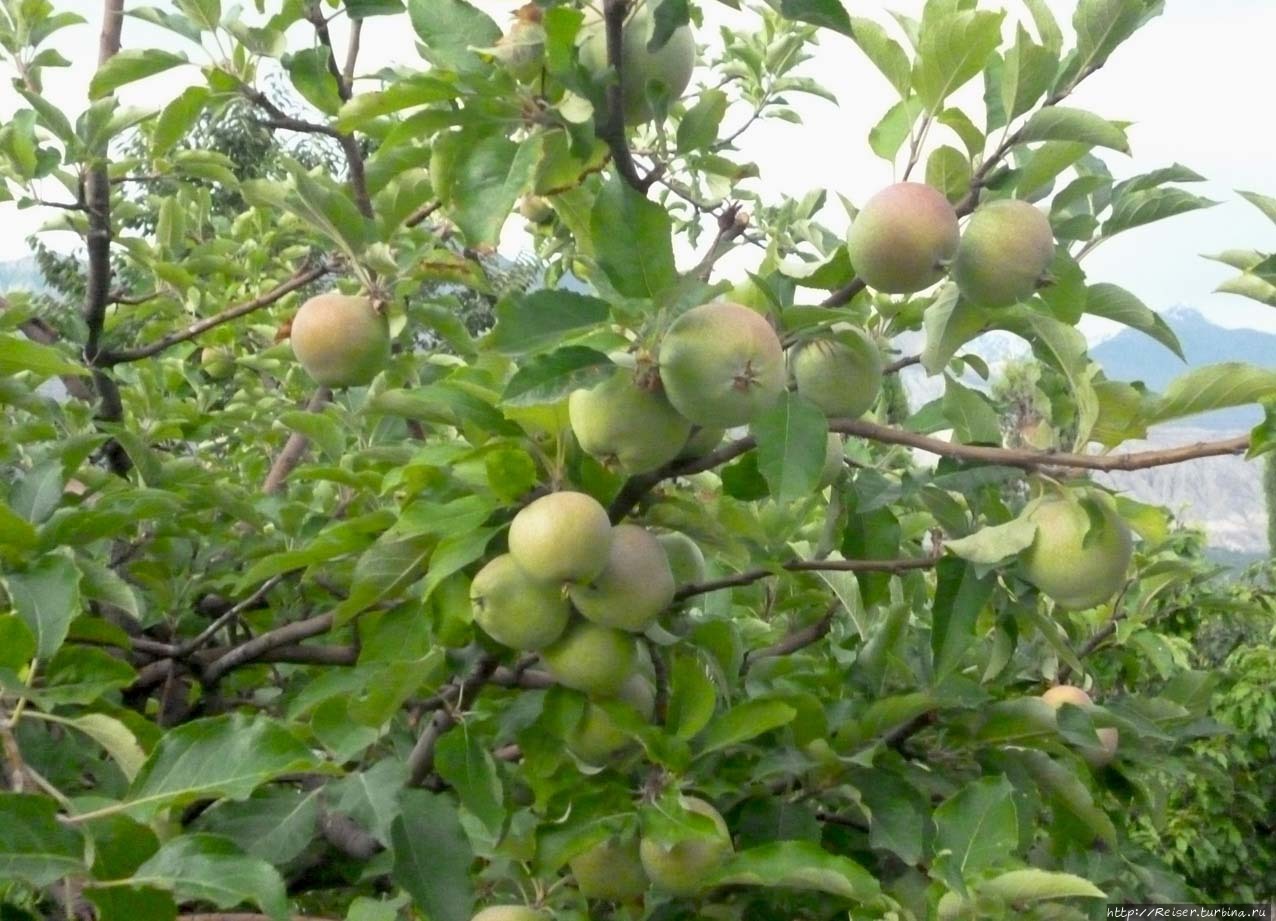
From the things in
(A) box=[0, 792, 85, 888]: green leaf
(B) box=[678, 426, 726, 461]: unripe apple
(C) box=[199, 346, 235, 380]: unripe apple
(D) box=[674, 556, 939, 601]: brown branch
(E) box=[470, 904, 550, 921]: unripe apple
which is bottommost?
(E) box=[470, 904, 550, 921]: unripe apple

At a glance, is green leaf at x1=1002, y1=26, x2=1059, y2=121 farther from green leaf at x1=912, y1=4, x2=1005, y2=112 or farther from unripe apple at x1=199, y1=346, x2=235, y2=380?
unripe apple at x1=199, y1=346, x2=235, y2=380

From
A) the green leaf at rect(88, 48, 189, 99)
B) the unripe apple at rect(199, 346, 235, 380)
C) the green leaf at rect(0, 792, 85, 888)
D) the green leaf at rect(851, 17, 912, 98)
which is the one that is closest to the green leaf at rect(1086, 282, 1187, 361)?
the green leaf at rect(851, 17, 912, 98)

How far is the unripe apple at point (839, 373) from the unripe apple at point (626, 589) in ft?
0.69

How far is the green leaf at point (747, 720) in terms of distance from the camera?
1142mm

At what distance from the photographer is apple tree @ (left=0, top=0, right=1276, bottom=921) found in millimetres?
995

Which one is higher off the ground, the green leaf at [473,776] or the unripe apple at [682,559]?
the unripe apple at [682,559]

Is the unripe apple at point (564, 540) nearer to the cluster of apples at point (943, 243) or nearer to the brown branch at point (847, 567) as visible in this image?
the brown branch at point (847, 567)

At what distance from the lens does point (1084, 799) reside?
1451 mm

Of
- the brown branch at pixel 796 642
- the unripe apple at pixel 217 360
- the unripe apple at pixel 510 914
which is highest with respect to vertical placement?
the unripe apple at pixel 217 360

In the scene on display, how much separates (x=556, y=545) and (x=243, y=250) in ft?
6.93

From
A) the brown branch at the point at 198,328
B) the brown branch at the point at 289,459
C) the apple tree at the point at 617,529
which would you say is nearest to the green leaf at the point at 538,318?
the apple tree at the point at 617,529

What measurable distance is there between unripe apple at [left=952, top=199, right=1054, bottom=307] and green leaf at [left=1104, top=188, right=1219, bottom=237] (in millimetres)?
160

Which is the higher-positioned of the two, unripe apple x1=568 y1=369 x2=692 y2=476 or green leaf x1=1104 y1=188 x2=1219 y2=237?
green leaf x1=1104 y1=188 x2=1219 y2=237

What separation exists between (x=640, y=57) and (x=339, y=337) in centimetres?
51
